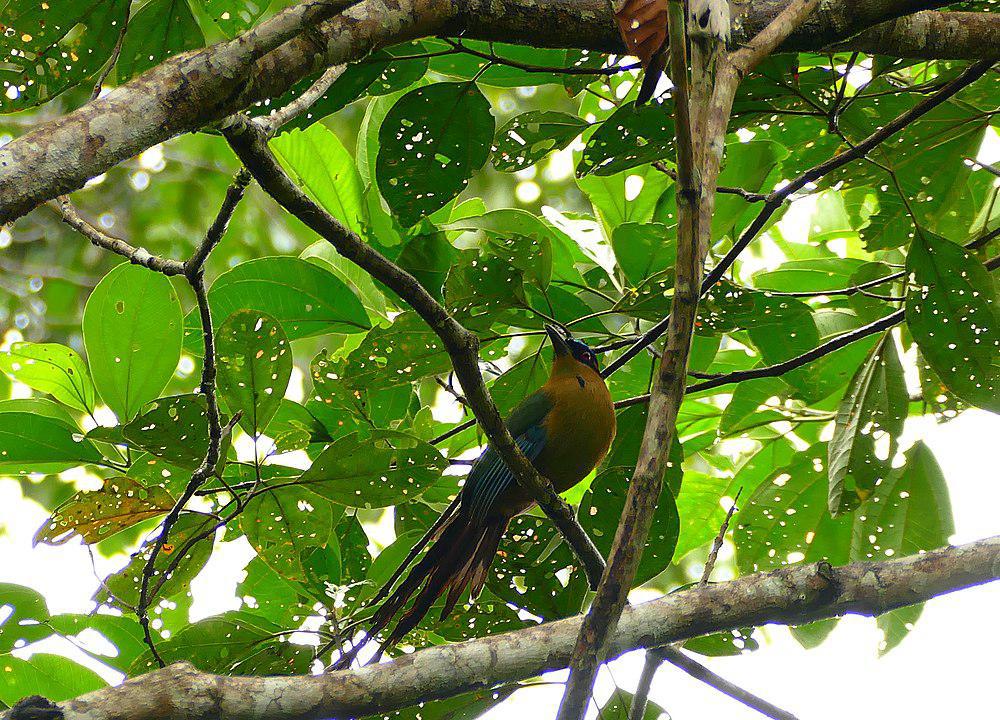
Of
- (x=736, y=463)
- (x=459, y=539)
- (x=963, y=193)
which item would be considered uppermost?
(x=963, y=193)

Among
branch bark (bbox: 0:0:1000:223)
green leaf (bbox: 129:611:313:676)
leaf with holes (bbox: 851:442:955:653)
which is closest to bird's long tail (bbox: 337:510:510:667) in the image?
green leaf (bbox: 129:611:313:676)

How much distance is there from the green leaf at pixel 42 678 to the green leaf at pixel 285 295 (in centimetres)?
89

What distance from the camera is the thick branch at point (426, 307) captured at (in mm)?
1511

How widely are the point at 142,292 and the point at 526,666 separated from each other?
126 centimetres

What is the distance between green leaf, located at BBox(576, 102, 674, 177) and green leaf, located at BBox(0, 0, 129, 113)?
A: 111 centimetres

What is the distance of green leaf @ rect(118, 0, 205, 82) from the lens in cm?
218

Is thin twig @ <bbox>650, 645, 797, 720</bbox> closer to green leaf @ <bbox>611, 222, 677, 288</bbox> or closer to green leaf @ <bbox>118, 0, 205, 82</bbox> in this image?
green leaf @ <bbox>611, 222, 677, 288</bbox>

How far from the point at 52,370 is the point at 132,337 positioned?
35 centimetres

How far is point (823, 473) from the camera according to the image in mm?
2855

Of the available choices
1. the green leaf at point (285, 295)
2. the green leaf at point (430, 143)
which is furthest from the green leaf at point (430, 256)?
the green leaf at point (430, 143)

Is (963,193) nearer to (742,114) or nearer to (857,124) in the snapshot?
(857,124)

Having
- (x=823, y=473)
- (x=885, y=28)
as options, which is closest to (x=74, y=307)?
(x=823, y=473)

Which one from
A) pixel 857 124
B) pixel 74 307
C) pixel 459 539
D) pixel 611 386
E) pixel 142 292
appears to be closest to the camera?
pixel 142 292

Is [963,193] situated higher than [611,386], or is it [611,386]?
[963,193]
